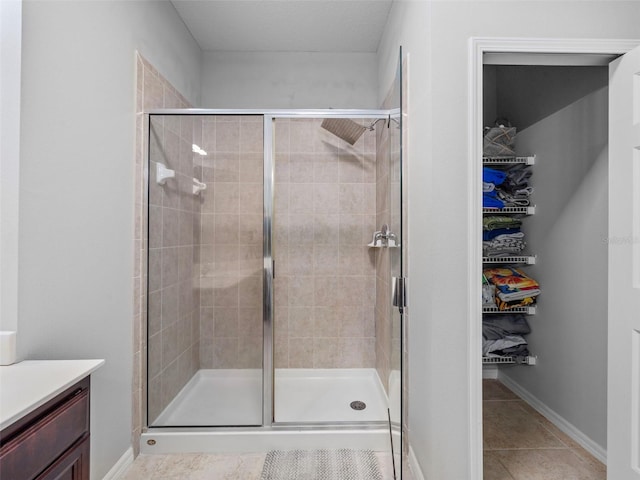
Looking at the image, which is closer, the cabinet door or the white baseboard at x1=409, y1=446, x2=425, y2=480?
the cabinet door

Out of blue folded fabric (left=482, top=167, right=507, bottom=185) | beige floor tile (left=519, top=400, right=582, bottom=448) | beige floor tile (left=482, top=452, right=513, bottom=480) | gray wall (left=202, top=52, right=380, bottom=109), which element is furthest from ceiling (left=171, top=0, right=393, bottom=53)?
beige floor tile (left=519, top=400, right=582, bottom=448)

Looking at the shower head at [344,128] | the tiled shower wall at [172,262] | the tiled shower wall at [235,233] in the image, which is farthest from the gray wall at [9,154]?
the shower head at [344,128]

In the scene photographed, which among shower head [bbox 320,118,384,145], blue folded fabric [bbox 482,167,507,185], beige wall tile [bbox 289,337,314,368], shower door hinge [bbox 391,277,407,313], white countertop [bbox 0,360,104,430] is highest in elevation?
shower head [bbox 320,118,384,145]

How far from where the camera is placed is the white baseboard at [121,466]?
5.85 ft

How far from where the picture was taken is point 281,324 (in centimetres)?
272

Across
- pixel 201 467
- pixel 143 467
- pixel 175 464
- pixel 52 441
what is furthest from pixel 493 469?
pixel 52 441

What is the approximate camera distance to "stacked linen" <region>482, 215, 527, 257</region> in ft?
9.07

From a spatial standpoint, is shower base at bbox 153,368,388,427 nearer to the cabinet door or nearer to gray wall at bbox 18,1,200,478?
gray wall at bbox 18,1,200,478

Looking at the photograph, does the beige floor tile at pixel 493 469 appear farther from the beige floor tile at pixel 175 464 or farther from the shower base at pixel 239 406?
the beige floor tile at pixel 175 464

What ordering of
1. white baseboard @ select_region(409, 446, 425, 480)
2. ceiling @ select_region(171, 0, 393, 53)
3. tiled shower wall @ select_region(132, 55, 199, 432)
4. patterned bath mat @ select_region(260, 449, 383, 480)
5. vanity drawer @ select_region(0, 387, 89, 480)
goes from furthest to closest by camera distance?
ceiling @ select_region(171, 0, 393, 53), tiled shower wall @ select_region(132, 55, 199, 432), patterned bath mat @ select_region(260, 449, 383, 480), white baseboard @ select_region(409, 446, 425, 480), vanity drawer @ select_region(0, 387, 89, 480)

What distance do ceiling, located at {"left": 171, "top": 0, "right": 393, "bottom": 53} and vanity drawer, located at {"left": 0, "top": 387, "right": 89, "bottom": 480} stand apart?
2426 mm

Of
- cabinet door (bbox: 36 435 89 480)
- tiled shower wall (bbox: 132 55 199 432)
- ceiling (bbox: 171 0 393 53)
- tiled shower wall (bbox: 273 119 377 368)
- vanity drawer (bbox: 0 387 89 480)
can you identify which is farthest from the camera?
tiled shower wall (bbox: 273 119 377 368)

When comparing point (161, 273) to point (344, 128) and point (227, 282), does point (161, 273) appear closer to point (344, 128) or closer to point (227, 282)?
point (227, 282)

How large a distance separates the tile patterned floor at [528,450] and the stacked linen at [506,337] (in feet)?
1.21
